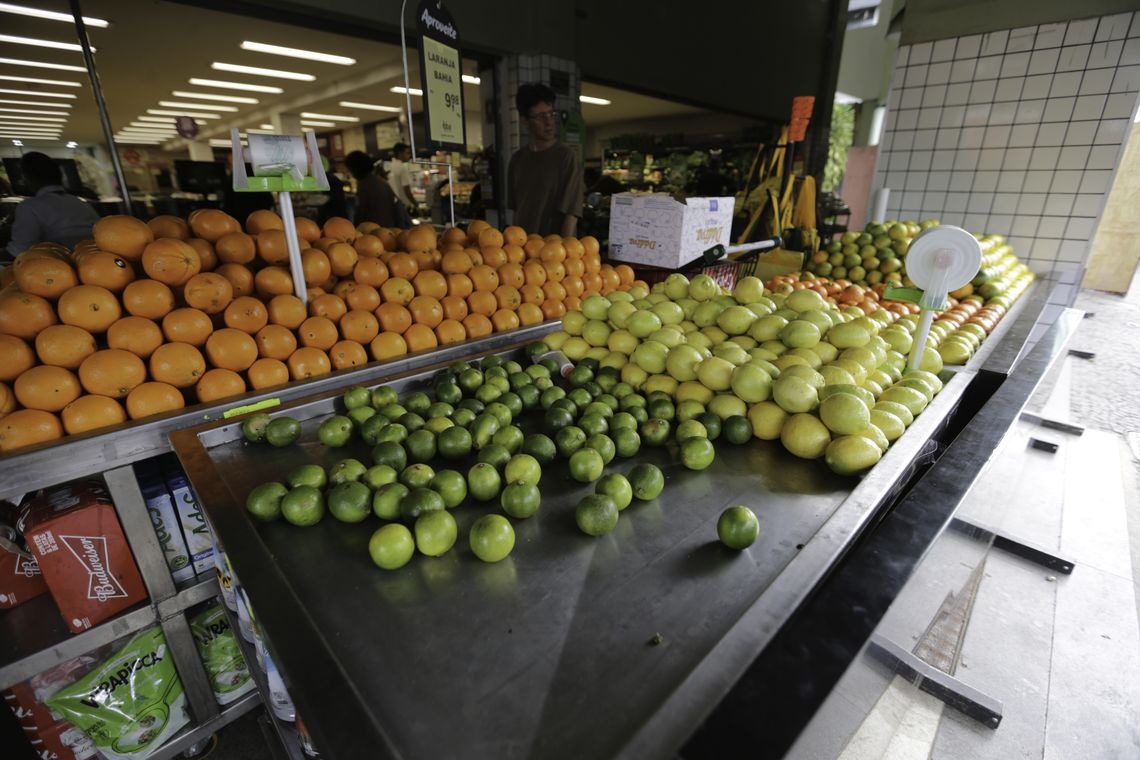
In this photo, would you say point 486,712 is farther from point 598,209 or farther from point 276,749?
point 598,209

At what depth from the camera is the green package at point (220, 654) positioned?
7.34 feet

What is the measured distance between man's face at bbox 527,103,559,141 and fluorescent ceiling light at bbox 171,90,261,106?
12687 millimetres

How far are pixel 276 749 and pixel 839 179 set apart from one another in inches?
761

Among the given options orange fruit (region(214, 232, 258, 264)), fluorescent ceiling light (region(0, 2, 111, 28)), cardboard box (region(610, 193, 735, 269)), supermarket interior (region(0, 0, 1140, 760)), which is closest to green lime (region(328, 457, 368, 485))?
supermarket interior (region(0, 0, 1140, 760))

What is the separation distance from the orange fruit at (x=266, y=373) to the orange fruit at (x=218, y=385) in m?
0.05

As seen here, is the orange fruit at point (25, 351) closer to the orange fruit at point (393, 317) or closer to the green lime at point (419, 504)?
the orange fruit at point (393, 317)

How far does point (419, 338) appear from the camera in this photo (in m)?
2.51

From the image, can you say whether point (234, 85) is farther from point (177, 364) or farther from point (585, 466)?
point (585, 466)

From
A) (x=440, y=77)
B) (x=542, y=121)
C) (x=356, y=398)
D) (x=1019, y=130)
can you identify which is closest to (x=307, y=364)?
(x=356, y=398)

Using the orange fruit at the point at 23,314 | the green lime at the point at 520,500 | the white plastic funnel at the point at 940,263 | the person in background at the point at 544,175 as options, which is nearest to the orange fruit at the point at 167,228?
the orange fruit at the point at 23,314

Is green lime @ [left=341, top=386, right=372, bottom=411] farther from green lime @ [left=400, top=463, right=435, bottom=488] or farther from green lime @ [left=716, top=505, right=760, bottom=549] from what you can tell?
green lime @ [left=716, top=505, right=760, bottom=549]

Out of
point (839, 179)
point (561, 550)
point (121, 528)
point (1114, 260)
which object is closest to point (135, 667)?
point (121, 528)

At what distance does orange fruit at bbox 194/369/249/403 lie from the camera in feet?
6.46

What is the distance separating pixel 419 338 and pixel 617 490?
4.77 ft
